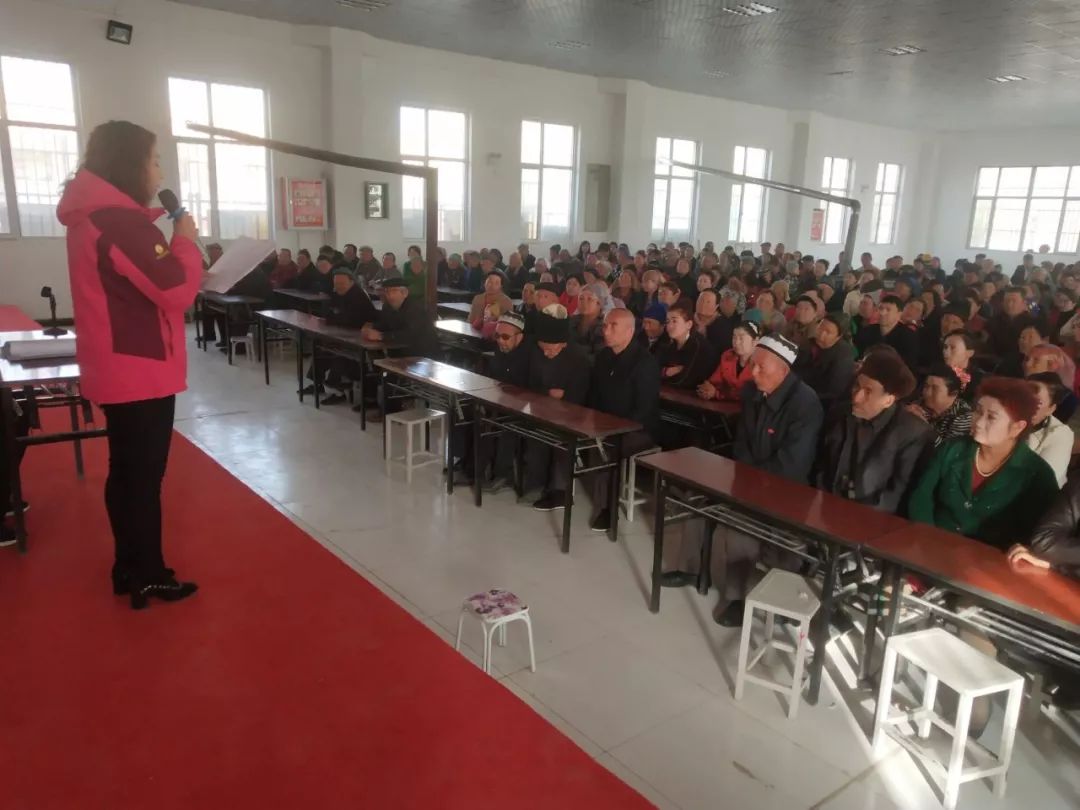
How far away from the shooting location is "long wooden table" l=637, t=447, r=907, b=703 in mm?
2588

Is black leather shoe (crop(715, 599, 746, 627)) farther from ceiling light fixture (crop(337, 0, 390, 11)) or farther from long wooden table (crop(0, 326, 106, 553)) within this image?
ceiling light fixture (crop(337, 0, 390, 11))

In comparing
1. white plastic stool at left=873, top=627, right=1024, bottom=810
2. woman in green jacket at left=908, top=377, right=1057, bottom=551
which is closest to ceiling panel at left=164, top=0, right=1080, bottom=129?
woman in green jacket at left=908, top=377, right=1057, bottom=551

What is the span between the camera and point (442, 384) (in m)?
4.52

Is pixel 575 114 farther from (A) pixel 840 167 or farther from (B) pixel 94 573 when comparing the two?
(B) pixel 94 573

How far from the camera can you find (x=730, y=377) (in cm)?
454

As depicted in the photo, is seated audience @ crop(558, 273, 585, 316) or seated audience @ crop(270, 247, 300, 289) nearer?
seated audience @ crop(558, 273, 585, 316)

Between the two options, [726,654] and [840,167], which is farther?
[840,167]

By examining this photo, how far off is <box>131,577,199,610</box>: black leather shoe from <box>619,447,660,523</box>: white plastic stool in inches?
88.9

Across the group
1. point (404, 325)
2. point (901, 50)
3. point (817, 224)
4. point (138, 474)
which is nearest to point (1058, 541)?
point (138, 474)

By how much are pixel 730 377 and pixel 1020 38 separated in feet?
24.8

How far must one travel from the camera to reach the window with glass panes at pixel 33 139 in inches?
357

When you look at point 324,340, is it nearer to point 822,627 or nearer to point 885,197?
point 822,627

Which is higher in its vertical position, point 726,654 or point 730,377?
point 730,377

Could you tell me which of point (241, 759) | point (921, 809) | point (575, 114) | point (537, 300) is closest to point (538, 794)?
point (241, 759)
